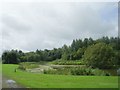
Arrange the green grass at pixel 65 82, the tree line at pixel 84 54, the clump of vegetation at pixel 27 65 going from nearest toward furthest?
1. the green grass at pixel 65 82
2. the tree line at pixel 84 54
3. the clump of vegetation at pixel 27 65

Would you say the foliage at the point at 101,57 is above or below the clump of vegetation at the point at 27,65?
above

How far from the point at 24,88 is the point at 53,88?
1151 mm

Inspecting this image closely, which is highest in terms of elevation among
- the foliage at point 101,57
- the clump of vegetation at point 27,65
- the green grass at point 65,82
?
the foliage at point 101,57

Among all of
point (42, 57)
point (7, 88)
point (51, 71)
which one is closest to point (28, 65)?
point (42, 57)

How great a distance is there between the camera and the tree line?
21.6m

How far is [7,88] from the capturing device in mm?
9641

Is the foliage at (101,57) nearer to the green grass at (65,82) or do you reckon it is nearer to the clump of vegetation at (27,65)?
the clump of vegetation at (27,65)

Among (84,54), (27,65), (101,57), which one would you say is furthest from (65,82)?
Answer: (27,65)

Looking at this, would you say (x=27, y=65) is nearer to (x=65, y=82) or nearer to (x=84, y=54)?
(x=84, y=54)

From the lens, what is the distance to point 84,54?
22859 millimetres

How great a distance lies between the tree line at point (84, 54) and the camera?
2156cm

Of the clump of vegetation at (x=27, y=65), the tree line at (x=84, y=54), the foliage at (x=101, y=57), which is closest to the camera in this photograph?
the foliage at (x=101, y=57)

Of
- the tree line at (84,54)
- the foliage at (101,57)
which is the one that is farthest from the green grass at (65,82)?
the tree line at (84,54)

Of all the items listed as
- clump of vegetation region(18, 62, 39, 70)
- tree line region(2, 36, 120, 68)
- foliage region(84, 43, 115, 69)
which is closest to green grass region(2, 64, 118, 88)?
foliage region(84, 43, 115, 69)
